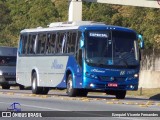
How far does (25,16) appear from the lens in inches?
2650

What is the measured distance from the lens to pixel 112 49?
32469 mm

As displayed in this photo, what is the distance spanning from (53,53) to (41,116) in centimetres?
1471

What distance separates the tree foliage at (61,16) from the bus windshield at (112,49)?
15.7m

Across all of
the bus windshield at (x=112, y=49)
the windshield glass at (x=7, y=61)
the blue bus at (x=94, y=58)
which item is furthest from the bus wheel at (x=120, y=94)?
the windshield glass at (x=7, y=61)

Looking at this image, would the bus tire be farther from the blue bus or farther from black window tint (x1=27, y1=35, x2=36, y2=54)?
the blue bus

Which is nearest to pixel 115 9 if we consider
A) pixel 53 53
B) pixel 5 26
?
pixel 5 26

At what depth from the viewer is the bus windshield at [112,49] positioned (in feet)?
106

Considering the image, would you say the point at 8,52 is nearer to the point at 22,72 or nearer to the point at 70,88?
the point at 22,72

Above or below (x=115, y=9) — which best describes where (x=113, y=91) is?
below

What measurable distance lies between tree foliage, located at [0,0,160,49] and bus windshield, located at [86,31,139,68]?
618 inches

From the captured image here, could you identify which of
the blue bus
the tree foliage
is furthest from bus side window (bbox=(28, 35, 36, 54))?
the tree foliage

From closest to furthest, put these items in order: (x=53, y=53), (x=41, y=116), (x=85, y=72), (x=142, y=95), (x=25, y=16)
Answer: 1. (x=41, y=116)
2. (x=85, y=72)
3. (x=53, y=53)
4. (x=142, y=95)
5. (x=25, y=16)

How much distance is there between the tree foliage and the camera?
5116 centimetres

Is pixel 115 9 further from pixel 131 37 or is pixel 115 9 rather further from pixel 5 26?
pixel 131 37
